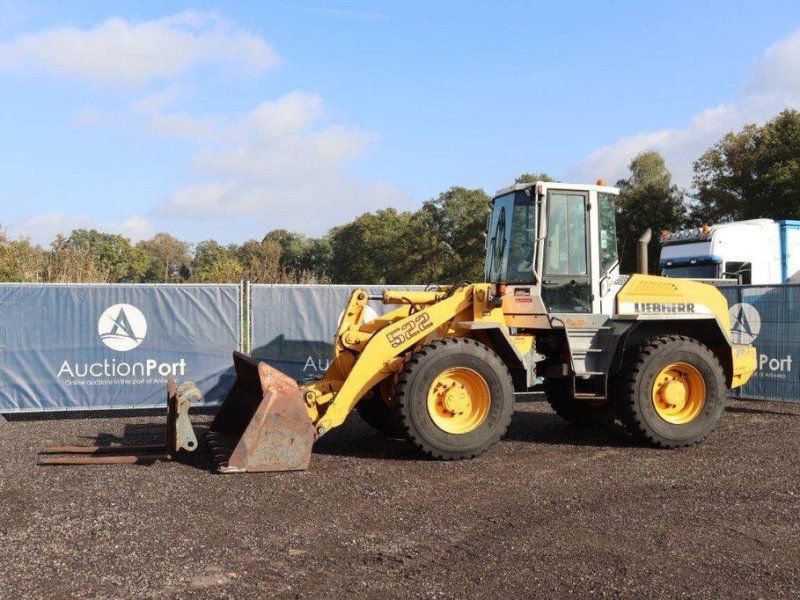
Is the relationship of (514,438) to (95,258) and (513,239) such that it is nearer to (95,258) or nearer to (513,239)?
(513,239)

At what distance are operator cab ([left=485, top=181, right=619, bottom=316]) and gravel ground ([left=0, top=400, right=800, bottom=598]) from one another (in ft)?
5.55

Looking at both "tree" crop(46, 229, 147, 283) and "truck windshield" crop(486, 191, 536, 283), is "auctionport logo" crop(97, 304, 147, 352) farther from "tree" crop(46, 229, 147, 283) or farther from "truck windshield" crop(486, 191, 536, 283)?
"tree" crop(46, 229, 147, 283)

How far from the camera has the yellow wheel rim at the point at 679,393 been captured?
908cm

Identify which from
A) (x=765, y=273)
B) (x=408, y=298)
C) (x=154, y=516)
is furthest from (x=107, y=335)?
(x=765, y=273)

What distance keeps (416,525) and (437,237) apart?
38918mm

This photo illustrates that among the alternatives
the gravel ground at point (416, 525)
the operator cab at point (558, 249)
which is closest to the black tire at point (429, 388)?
the gravel ground at point (416, 525)

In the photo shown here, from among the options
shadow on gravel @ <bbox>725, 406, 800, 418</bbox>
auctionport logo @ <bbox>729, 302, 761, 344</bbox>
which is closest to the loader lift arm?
Answer: shadow on gravel @ <bbox>725, 406, 800, 418</bbox>

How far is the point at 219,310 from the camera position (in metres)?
12.3

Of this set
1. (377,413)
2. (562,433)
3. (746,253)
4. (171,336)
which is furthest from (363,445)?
(746,253)

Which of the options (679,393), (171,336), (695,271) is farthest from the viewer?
(695,271)

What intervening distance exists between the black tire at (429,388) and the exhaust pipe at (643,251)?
2.09 metres

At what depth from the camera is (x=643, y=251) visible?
29.8ft

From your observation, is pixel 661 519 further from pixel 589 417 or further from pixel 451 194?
pixel 451 194

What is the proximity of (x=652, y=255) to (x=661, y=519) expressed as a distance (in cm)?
2889
